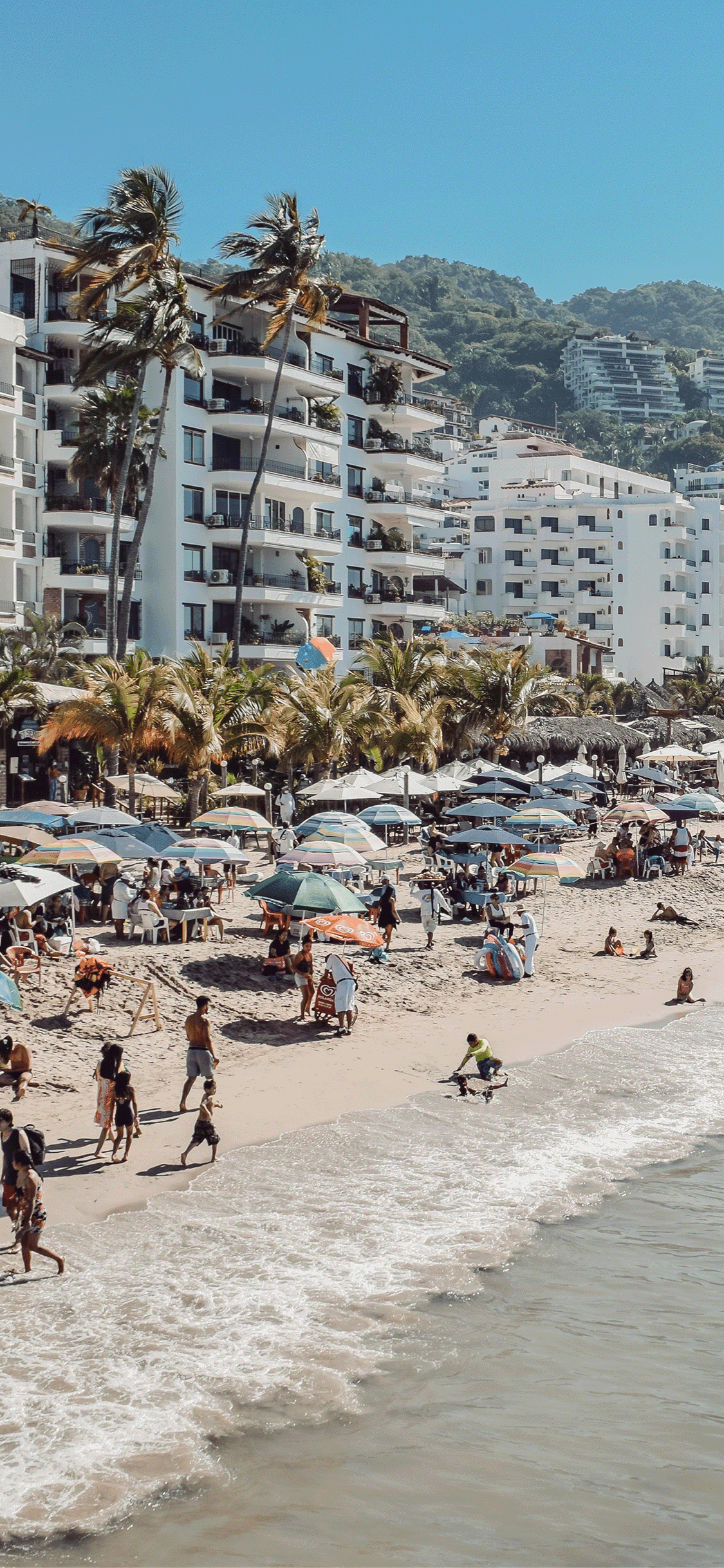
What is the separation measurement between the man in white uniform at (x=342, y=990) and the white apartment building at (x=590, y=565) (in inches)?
2870

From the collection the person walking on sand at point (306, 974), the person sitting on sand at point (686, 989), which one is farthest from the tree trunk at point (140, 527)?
the person sitting on sand at point (686, 989)

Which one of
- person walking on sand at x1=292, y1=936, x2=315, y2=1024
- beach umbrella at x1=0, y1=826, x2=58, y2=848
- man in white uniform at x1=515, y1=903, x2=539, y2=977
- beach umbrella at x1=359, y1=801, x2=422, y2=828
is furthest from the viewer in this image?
beach umbrella at x1=359, y1=801, x2=422, y2=828

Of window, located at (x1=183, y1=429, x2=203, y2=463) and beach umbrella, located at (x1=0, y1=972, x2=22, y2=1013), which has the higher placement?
window, located at (x1=183, y1=429, x2=203, y2=463)

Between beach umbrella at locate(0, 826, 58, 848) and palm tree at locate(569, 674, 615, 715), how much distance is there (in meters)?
41.5

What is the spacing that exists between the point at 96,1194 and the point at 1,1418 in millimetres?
3820

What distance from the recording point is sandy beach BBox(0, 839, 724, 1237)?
48.6 feet

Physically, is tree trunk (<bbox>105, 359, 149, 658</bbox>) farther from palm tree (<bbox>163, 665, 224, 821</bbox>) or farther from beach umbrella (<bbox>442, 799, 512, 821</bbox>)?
beach umbrella (<bbox>442, 799, 512, 821</bbox>)

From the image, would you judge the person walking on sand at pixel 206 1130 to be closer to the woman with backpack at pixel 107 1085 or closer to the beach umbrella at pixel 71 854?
the woman with backpack at pixel 107 1085

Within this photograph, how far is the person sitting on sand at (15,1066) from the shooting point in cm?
1493

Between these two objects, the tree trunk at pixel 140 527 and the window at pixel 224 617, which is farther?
the window at pixel 224 617

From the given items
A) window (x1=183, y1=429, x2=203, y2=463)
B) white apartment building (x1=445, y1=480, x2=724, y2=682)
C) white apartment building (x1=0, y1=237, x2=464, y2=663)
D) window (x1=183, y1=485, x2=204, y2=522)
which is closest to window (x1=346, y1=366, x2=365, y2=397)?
white apartment building (x1=0, y1=237, x2=464, y2=663)

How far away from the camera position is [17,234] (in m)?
54.0

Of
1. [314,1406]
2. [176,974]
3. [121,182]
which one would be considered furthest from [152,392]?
[314,1406]

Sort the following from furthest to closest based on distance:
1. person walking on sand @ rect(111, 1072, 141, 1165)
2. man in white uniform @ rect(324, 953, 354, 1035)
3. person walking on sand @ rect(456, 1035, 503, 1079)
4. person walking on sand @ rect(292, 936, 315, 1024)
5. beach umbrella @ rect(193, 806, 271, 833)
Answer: beach umbrella @ rect(193, 806, 271, 833), person walking on sand @ rect(292, 936, 315, 1024), man in white uniform @ rect(324, 953, 354, 1035), person walking on sand @ rect(456, 1035, 503, 1079), person walking on sand @ rect(111, 1072, 141, 1165)
